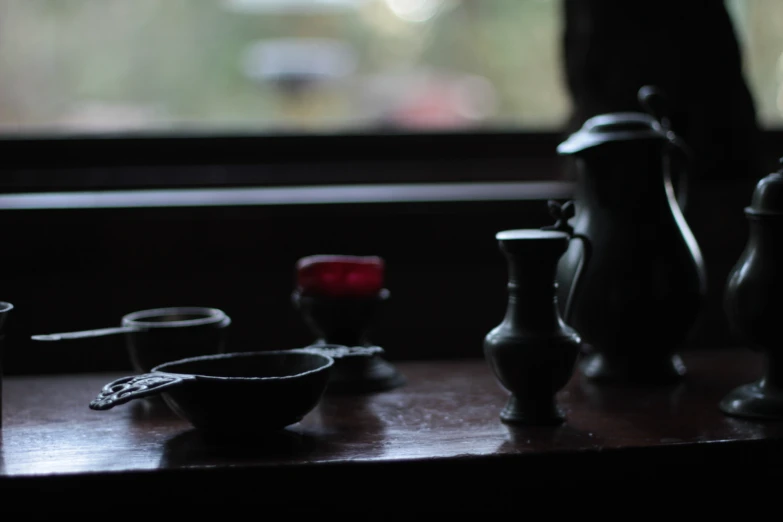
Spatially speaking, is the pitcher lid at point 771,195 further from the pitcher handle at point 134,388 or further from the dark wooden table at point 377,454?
the pitcher handle at point 134,388

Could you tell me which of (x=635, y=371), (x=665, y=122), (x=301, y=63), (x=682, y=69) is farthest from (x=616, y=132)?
(x=301, y=63)

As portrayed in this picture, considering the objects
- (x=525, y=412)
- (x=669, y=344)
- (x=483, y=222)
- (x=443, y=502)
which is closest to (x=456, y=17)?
(x=483, y=222)

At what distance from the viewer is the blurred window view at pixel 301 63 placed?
207cm

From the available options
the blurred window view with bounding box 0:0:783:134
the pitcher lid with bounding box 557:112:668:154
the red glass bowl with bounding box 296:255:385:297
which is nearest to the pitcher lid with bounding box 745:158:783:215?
the pitcher lid with bounding box 557:112:668:154

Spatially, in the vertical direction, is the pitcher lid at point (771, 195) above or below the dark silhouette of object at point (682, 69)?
below

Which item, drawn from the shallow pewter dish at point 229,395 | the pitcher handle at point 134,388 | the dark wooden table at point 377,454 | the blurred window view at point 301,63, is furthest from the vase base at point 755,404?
the blurred window view at point 301,63

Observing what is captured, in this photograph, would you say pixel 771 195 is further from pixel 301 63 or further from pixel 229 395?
pixel 301 63

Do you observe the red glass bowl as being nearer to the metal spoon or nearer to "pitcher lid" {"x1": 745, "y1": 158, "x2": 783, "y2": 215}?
the metal spoon

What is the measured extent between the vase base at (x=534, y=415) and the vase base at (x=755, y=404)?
0.63ft

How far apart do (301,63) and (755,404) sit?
1.51 metres

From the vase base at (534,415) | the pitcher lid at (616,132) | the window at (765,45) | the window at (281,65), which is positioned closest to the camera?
the vase base at (534,415)

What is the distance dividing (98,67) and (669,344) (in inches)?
59.4

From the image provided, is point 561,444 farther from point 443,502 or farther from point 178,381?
point 178,381

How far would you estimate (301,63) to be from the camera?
223 cm
